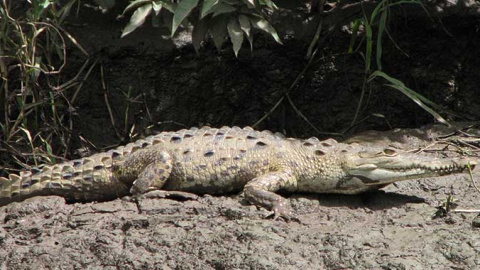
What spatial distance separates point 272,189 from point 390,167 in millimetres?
843

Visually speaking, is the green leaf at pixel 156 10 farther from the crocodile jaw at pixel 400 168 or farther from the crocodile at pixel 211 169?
the crocodile jaw at pixel 400 168

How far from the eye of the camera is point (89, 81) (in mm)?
7227

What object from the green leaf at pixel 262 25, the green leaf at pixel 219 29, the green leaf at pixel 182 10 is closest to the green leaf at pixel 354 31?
the green leaf at pixel 262 25

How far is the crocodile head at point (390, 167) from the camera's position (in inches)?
224

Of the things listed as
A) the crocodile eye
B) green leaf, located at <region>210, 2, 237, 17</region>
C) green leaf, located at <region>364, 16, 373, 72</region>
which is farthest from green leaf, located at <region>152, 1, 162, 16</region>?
the crocodile eye

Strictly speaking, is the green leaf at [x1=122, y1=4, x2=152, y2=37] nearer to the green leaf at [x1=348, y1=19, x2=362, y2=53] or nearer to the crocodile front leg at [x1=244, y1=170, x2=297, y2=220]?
the crocodile front leg at [x1=244, y1=170, x2=297, y2=220]

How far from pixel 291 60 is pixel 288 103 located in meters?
0.38

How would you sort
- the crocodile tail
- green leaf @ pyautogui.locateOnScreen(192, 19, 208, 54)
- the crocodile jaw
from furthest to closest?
1. green leaf @ pyautogui.locateOnScreen(192, 19, 208, 54)
2. the crocodile tail
3. the crocodile jaw

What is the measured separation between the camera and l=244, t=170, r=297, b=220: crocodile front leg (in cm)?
555

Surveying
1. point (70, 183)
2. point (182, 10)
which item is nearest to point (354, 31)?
point (182, 10)

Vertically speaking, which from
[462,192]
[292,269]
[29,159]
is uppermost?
[462,192]

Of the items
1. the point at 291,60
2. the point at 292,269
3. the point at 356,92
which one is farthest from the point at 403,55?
the point at 292,269

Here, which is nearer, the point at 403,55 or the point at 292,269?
the point at 292,269

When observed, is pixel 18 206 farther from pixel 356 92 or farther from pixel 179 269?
pixel 356 92
